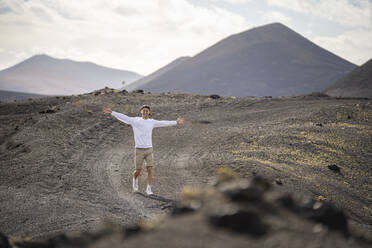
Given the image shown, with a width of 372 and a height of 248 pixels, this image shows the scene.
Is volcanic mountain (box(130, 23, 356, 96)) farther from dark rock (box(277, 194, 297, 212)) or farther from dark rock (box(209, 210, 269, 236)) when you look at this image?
dark rock (box(209, 210, 269, 236))

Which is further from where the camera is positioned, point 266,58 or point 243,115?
point 266,58

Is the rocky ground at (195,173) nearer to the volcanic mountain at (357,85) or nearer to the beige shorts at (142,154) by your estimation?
the beige shorts at (142,154)

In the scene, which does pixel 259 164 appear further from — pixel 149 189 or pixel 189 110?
pixel 189 110

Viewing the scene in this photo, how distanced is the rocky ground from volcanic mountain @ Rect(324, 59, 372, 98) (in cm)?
4543

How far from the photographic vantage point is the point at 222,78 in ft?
423

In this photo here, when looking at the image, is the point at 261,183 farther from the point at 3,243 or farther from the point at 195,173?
the point at 195,173

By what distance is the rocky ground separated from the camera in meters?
2.81

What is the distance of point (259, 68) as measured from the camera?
13450cm

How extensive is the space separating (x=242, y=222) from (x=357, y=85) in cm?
7426

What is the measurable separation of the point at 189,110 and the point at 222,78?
109m

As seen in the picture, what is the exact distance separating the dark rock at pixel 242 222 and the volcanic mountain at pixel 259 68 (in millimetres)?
114116

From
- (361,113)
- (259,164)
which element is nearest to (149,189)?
(259,164)

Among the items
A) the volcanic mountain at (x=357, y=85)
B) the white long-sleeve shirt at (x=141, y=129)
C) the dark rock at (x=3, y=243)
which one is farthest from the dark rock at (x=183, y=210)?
the volcanic mountain at (x=357, y=85)

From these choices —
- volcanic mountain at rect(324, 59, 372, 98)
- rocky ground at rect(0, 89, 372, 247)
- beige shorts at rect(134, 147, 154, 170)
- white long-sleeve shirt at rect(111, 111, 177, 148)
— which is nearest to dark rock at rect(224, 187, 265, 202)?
rocky ground at rect(0, 89, 372, 247)
